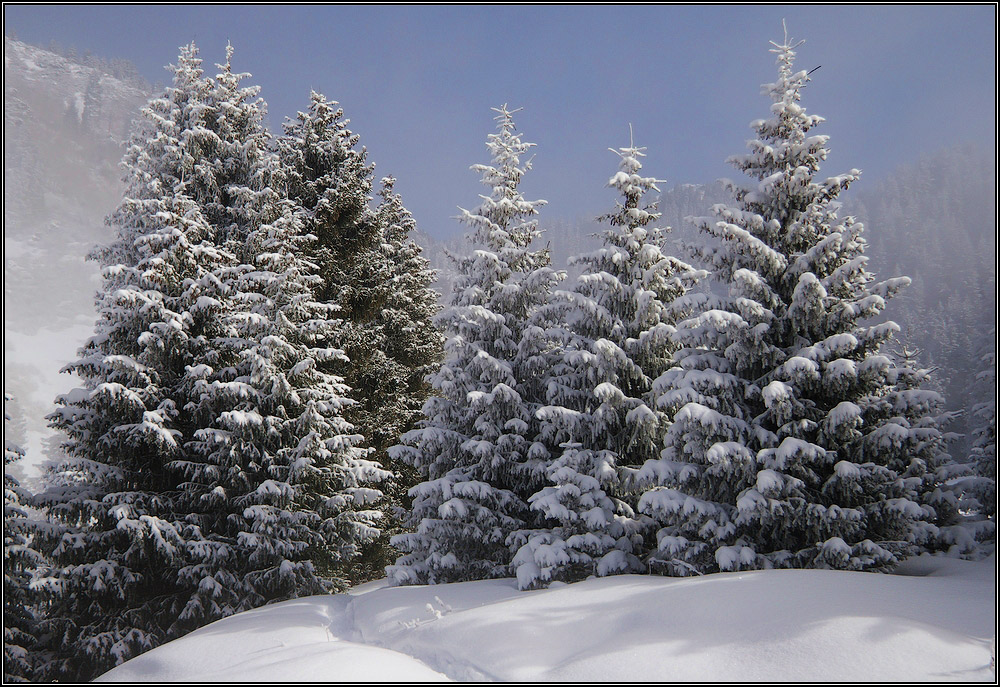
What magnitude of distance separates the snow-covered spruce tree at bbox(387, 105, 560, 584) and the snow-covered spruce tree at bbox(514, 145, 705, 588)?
663 millimetres

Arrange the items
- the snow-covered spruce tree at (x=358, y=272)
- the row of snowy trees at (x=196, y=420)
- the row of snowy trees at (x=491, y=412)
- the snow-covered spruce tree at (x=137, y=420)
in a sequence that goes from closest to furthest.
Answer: the row of snowy trees at (x=491, y=412), the snow-covered spruce tree at (x=137, y=420), the row of snowy trees at (x=196, y=420), the snow-covered spruce tree at (x=358, y=272)

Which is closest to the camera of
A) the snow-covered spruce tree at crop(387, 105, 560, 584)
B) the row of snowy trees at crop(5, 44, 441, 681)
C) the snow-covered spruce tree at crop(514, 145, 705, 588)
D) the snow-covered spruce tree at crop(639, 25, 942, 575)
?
the snow-covered spruce tree at crop(639, 25, 942, 575)

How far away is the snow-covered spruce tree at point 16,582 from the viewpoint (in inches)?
409

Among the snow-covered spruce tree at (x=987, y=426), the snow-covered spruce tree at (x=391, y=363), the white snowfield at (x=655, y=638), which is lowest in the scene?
the white snowfield at (x=655, y=638)

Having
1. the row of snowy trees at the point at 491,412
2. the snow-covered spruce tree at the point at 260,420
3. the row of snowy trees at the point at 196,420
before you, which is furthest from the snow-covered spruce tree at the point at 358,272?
the snow-covered spruce tree at the point at 260,420

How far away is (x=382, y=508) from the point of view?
15.9 meters

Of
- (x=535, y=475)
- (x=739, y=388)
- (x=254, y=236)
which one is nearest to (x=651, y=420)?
(x=739, y=388)

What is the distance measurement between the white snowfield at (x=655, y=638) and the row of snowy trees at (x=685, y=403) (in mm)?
2175

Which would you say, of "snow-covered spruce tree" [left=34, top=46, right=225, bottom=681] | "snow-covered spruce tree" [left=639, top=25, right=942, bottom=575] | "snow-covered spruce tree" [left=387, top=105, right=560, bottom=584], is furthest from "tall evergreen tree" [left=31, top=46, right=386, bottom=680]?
"snow-covered spruce tree" [left=639, top=25, right=942, bottom=575]

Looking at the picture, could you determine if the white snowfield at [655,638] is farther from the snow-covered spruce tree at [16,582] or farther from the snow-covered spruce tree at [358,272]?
the snow-covered spruce tree at [358,272]

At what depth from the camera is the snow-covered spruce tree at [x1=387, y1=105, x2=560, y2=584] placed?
42.5ft

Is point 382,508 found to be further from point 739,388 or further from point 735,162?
point 735,162

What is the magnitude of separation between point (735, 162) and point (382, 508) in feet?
39.1

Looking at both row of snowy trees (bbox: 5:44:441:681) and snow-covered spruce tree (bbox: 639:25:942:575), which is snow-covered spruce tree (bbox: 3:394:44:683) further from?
snow-covered spruce tree (bbox: 639:25:942:575)
